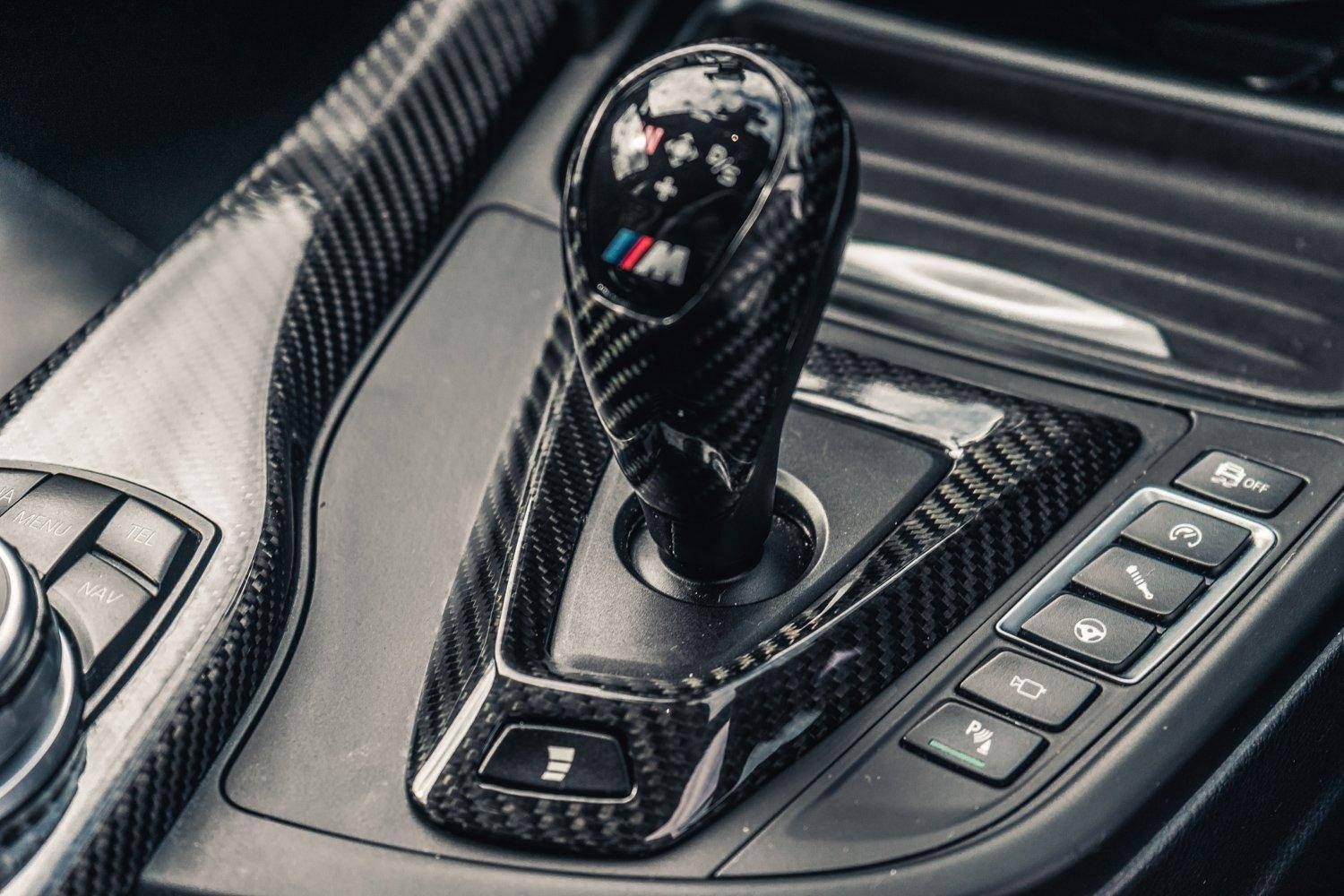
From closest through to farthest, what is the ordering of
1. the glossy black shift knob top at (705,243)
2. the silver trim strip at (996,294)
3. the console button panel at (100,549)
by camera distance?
the glossy black shift knob top at (705,243) < the console button panel at (100,549) < the silver trim strip at (996,294)

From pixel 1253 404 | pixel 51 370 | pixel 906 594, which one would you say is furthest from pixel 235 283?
pixel 1253 404

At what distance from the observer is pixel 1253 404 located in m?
0.61

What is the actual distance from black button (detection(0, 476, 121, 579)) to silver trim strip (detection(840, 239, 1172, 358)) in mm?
359

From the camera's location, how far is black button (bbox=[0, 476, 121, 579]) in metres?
0.52

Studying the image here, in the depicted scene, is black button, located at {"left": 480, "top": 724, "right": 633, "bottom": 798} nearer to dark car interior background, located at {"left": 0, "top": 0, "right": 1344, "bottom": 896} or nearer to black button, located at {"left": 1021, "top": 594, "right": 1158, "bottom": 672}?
dark car interior background, located at {"left": 0, "top": 0, "right": 1344, "bottom": 896}

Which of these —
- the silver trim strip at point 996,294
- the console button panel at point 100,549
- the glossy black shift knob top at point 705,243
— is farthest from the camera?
the silver trim strip at point 996,294

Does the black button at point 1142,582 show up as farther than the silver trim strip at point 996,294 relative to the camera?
No

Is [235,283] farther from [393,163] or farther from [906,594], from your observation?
[906,594]

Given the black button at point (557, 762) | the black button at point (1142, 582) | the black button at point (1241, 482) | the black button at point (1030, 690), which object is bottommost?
the black button at point (557, 762)

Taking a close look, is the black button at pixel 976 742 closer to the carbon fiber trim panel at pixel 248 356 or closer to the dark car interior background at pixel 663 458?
the dark car interior background at pixel 663 458

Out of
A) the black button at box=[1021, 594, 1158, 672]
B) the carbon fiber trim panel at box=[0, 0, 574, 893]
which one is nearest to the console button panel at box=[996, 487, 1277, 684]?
the black button at box=[1021, 594, 1158, 672]

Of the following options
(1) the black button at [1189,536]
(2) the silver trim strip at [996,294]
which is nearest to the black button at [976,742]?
(1) the black button at [1189,536]

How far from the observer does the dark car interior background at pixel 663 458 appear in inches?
17.6

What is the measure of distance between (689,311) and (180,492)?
0.86 feet
